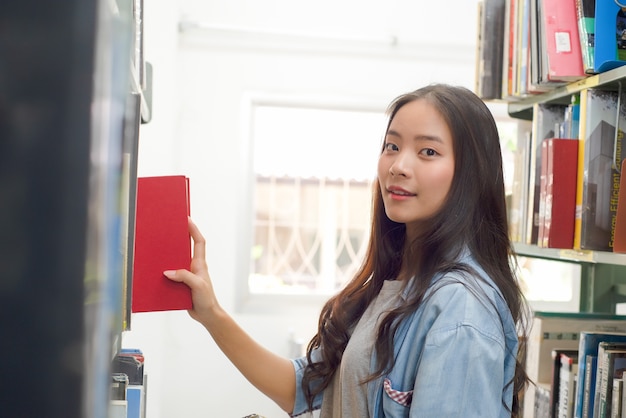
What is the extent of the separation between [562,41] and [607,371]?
30.7 inches

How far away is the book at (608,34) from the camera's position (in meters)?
1.60

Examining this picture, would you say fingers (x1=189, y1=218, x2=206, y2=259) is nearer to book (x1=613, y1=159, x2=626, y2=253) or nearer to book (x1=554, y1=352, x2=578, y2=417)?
book (x1=613, y1=159, x2=626, y2=253)

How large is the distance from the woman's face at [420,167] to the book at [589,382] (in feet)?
1.99

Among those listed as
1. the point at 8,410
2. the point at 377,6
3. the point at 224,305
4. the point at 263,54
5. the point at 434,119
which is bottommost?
the point at 224,305

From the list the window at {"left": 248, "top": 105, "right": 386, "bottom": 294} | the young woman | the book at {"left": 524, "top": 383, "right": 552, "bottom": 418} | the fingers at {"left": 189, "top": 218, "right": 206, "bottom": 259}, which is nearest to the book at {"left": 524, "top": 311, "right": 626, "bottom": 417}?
the book at {"left": 524, "top": 383, "right": 552, "bottom": 418}

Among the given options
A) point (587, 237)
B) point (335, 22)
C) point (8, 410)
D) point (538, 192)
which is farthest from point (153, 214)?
point (335, 22)

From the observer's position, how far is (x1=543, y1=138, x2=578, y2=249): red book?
1.70 m

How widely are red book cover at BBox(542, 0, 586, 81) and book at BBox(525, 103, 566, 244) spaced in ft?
0.68

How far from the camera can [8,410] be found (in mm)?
372

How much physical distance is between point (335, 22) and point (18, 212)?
3069 mm

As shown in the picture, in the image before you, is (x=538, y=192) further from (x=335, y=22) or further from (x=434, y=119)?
(x=335, y=22)

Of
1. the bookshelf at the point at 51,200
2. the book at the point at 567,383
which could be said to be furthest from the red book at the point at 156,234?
the book at the point at 567,383

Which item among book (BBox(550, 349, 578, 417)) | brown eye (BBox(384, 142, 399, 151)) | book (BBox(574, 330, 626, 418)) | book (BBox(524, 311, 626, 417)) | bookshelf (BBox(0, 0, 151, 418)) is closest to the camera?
bookshelf (BBox(0, 0, 151, 418))

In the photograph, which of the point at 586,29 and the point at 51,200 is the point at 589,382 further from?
the point at 51,200
